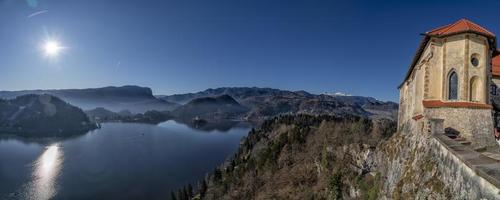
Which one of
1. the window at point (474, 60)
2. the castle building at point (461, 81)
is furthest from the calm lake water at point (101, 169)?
the window at point (474, 60)

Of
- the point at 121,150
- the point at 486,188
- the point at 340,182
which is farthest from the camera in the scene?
the point at 121,150

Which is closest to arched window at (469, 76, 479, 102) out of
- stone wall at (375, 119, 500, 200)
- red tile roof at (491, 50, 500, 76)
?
stone wall at (375, 119, 500, 200)

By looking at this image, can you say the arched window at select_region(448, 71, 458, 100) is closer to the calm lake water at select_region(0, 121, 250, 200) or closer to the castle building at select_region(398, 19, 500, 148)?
the castle building at select_region(398, 19, 500, 148)

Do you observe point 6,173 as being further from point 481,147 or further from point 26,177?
point 481,147

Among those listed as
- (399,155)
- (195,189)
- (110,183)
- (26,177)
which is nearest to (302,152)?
(195,189)

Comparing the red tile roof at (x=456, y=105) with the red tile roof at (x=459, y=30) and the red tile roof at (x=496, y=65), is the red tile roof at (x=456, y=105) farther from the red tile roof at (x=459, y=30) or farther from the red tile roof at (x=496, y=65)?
the red tile roof at (x=496, y=65)

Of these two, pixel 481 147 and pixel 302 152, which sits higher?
pixel 481 147

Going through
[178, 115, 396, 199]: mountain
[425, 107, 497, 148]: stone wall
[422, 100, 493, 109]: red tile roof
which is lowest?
[178, 115, 396, 199]: mountain
